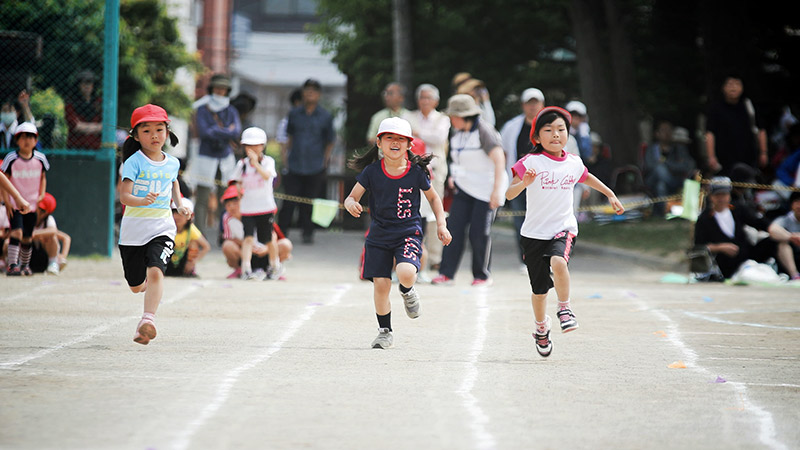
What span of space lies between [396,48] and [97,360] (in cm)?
1660

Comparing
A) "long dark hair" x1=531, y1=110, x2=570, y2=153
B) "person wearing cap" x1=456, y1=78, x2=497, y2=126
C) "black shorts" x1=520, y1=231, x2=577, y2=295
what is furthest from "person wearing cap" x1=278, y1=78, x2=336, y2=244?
"black shorts" x1=520, y1=231, x2=577, y2=295

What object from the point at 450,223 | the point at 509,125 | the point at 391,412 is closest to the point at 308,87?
the point at 509,125

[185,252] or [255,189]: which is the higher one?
[255,189]

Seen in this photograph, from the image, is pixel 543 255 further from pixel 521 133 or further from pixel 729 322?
pixel 521 133

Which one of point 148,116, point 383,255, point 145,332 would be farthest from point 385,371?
point 148,116

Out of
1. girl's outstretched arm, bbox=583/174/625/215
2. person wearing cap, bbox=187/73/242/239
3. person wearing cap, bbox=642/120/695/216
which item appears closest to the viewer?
girl's outstretched arm, bbox=583/174/625/215

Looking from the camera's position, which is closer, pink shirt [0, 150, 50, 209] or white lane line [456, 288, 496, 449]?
white lane line [456, 288, 496, 449]

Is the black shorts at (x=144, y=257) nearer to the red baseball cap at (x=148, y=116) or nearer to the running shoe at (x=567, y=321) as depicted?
the red baseball cap at (x=148, y=116)

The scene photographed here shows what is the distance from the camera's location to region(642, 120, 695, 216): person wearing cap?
2569 cm

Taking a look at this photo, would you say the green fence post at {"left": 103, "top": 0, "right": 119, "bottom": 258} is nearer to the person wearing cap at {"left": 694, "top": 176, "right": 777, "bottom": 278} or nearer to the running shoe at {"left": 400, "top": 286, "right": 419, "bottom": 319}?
the person wearing cap at {"left": 694, "top": 176, "right": 777, "bottom": 278}

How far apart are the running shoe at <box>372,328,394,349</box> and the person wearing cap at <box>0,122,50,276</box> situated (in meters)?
5.72

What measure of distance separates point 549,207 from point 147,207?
2.75 metres

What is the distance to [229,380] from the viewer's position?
714 cm

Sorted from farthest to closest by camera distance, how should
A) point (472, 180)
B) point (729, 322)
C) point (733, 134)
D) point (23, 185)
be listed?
1. point (733, 134)
2. point (472, 180)
3. point (23, 185)
4. point (729, 322)
